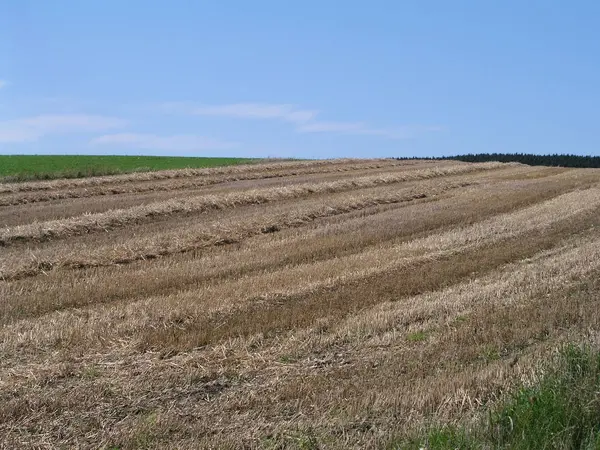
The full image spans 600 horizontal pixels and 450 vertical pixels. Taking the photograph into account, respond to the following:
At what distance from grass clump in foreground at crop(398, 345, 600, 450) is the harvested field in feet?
1.32

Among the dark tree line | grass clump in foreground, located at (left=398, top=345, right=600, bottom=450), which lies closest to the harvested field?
grass clump in foreground, located at (left=398, top=345, right=600, bottom=450)

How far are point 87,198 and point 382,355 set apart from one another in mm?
22370

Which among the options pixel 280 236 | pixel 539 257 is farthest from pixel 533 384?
pixel 280 236

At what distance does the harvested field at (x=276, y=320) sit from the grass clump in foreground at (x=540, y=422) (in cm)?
40

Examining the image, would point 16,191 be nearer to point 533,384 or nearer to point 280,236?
point 280,236

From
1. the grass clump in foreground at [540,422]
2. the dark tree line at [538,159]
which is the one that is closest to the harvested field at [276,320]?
the grass clump in foreground at [540,422]

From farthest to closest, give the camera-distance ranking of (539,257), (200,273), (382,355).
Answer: (539,257) → (200,273) → (382,355)

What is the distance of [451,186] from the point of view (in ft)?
103

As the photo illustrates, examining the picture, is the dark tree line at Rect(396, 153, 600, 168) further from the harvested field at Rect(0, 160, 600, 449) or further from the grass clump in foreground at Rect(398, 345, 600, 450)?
the grass clump in foreground at Rect(398, 345, 600, 450)

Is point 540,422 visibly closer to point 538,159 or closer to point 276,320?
point 276,320

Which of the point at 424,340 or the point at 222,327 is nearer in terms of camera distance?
the point at 424,340

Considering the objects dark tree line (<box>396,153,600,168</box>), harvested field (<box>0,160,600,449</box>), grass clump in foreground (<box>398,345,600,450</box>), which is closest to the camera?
grass clump in foreground (<box>398,345,600,450</box>)

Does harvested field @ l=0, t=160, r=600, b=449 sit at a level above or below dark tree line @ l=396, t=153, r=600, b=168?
below

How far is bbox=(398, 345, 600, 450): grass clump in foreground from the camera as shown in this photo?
5.16m
